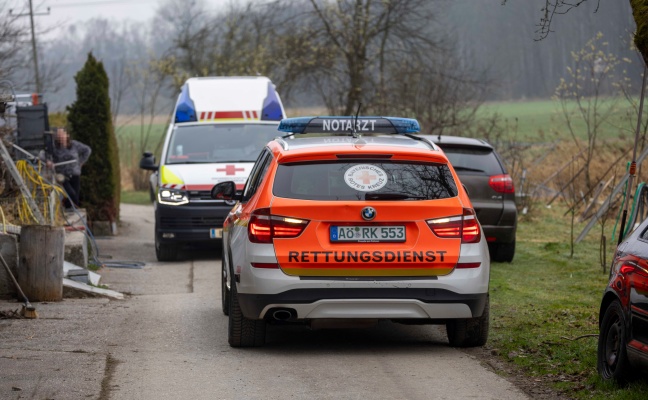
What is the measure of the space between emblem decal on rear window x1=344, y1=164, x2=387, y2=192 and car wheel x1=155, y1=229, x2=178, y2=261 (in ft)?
28.8

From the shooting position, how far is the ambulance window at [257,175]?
29.8ft

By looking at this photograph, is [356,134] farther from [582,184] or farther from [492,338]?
[582,184]

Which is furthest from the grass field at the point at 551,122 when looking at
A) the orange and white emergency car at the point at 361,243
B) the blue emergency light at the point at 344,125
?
the orange and white emergency car at the point at 361,243

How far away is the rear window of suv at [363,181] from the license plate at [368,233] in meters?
0.23

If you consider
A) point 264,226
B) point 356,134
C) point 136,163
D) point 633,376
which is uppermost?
point 356,134

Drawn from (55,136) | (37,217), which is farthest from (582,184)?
(37,217)

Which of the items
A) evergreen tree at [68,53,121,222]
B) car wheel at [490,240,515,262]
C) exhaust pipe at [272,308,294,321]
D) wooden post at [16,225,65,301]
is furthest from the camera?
evergreen tree at [68,53,121,222]

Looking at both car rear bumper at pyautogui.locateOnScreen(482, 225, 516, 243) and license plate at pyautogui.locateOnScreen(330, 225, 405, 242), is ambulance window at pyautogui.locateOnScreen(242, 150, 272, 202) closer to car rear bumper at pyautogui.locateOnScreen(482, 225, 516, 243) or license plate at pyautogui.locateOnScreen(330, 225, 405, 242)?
license plate at pyautogui.locateOnScreen(330, 225, 405, 242)

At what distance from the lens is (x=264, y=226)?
325 inches

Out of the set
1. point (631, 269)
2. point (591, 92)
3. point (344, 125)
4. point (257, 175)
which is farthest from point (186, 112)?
point (631, 269)

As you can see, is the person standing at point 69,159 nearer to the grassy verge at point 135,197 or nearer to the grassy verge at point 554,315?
the grassy verge at point 554,315

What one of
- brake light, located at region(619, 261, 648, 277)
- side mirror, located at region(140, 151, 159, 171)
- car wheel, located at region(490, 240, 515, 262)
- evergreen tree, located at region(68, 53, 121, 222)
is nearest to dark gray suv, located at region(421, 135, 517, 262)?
car wheel, located at region(490, 240, 515, 262)

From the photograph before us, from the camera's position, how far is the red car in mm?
6480

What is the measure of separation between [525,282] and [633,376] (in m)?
6.57
